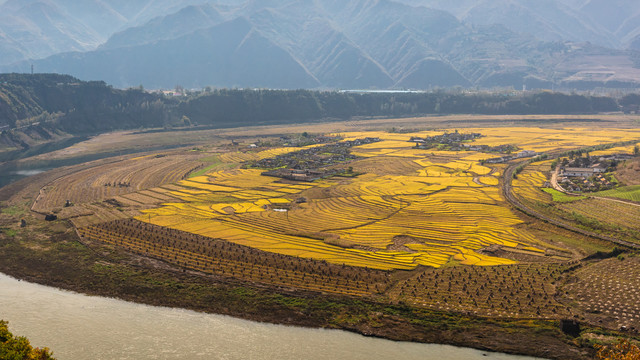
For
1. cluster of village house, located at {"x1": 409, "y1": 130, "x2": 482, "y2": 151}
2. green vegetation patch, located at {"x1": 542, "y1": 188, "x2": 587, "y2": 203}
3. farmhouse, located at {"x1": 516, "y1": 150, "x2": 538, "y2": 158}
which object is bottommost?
green vegetation patch, located at {"x1": 542, "y1": 188, "x2": 587, "y2": 203}

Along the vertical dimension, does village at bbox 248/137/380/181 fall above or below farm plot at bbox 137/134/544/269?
above

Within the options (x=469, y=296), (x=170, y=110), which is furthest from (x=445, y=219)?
(x=170, y=110)

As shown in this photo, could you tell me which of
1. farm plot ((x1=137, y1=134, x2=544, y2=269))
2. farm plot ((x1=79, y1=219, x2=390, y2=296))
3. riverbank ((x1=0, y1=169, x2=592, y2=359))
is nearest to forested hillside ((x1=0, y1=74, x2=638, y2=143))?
farm plot ((x1=137, y1=134, x2=544, y2=269))

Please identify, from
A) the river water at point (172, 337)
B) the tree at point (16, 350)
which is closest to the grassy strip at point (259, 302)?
the river water at point (172, 337)

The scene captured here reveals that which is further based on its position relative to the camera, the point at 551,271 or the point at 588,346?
the point at 551,271

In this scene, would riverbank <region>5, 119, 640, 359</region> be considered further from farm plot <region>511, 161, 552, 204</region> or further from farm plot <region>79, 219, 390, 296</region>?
farm plot <region>511, 161, 552, 204</region>

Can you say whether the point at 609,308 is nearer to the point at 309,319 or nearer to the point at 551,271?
the point at 551,271
